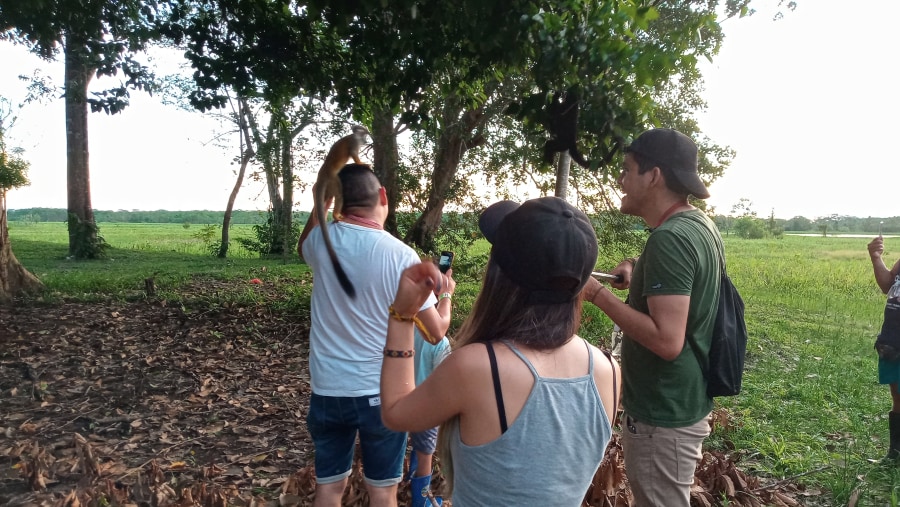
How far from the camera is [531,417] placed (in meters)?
1.29

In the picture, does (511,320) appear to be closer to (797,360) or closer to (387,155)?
(797,360)

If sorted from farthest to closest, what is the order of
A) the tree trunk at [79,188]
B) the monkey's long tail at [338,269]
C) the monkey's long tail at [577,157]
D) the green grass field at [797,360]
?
1. the tree trunk at [79,188]
2. the green grass field at [797,360]
3. the monkey's long tail at [577,157]
4. the monkey's long tail at [338,269]

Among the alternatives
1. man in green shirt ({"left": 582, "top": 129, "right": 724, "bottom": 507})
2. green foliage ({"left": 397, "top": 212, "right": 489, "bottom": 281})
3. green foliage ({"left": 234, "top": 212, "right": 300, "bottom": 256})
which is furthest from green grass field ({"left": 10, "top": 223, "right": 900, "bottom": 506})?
man in green shirt ({"left": 582, "top": 129, "right": 724, "bottom": 507})

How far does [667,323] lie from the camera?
5.98 ft

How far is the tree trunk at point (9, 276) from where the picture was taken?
25.1 ft

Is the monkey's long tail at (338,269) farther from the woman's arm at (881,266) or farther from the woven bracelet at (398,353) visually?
the woman's arm at (881,266)

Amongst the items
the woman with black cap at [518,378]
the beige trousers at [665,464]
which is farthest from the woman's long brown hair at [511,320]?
the beige trousers at [665,464]

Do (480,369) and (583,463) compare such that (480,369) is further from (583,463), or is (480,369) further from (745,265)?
(745,265)

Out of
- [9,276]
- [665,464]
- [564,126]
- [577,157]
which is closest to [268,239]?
[9,276]

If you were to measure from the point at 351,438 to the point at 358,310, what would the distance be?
1.79 feet

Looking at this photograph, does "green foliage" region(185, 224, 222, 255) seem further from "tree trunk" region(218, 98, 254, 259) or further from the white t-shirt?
the white t-shirt

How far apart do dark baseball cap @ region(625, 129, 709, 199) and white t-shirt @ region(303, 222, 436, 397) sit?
99 cm

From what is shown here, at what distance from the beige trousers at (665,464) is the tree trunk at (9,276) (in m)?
8.33

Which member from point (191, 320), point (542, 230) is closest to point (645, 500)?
point (542, 230)
